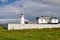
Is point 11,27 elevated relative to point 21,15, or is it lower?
lower

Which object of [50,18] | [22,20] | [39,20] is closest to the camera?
[22,20]

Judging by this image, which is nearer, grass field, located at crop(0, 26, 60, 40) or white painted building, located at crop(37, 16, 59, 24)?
grass field, located at crop(0, 26, 60, 40)

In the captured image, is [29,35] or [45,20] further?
[45,20]

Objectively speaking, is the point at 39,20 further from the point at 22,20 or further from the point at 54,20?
the point at 22,20

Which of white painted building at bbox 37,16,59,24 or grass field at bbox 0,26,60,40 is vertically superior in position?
grass field at bbox 0,26,60,40

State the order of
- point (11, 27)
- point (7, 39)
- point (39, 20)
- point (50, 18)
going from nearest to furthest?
point (7, 39)
point (11, 27)
point (39, 20)
point (50, 18)

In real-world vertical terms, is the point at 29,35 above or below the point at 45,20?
above

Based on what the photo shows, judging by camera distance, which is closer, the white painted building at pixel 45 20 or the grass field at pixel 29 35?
→ the grass field at pixel 29 35

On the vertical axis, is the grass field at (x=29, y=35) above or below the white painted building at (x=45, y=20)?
above

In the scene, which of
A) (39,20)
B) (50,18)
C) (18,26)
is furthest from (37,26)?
(50,18)

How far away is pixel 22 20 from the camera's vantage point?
39.8m

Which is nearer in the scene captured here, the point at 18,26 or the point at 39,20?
the point at 18,26

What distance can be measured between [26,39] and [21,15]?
70.3 feet

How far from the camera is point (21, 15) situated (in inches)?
1570
